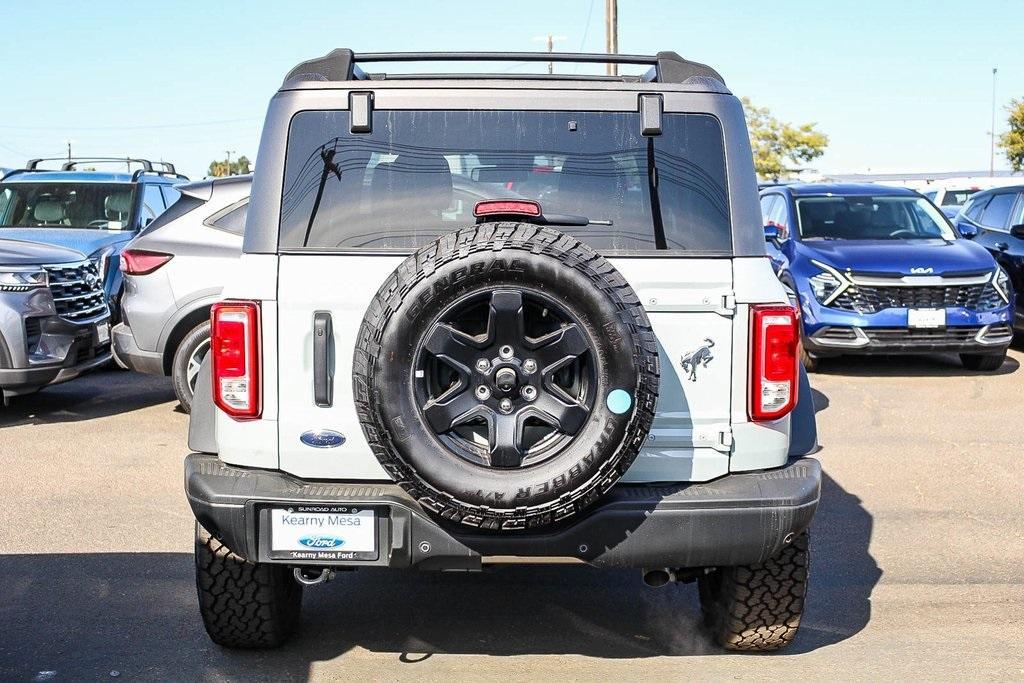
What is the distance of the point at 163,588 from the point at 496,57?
101 inches

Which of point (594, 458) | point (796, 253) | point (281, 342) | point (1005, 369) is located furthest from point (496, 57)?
point (1005, 369)

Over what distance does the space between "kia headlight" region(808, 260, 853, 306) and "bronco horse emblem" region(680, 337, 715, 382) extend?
280 inches

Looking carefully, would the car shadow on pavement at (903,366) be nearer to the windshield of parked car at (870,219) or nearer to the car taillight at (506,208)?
the windshield of parked car at (870,219)

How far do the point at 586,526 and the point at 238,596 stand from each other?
127 centimetres

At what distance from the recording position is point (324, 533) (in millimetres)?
3744

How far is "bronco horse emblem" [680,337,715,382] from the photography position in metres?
3.86

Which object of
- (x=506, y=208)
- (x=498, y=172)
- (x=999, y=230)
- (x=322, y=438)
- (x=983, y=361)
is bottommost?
(x=983, y=361)

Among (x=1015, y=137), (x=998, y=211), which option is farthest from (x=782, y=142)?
(x=998, y=211)

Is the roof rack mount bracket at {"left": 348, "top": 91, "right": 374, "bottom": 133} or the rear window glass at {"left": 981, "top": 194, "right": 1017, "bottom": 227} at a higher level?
the roof rack mount bracket at {"left": 348, "top": 91, "right": 374, "bottom": 133}

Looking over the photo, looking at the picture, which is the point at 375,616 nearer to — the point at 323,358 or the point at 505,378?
the point at 323,358

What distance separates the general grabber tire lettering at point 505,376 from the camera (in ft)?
11.4

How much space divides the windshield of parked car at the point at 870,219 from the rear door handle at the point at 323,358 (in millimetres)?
8482

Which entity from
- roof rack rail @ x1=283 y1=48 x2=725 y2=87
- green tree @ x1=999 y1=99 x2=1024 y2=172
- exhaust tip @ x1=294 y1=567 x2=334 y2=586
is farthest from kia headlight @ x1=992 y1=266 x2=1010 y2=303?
green tree @ x1=999 y1=99 x2=1024 y2=172

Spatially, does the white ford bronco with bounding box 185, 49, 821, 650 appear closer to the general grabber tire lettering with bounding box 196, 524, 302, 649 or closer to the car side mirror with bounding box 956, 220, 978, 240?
the general grabber tire lettering with bounding box 196, 524, 302, 649
